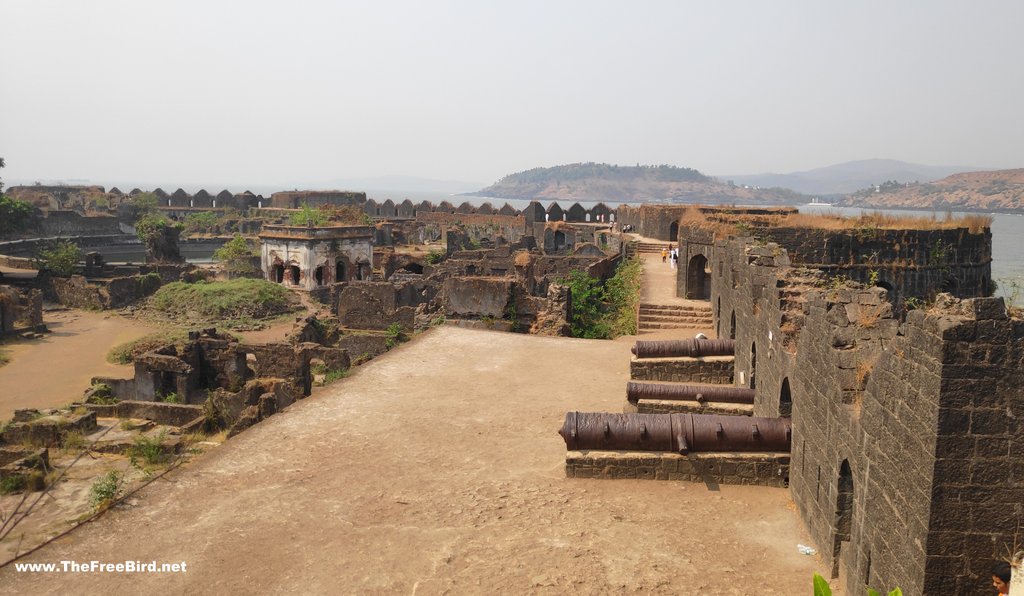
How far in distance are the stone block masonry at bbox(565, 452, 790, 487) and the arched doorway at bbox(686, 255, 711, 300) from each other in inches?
522

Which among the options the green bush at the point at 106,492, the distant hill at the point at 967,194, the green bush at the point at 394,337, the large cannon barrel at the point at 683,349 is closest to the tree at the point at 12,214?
the green bush at the point at 394,337

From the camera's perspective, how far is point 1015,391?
4.29 metres

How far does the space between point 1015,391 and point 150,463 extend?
35.9 feet

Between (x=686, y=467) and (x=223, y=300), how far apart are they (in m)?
29.2

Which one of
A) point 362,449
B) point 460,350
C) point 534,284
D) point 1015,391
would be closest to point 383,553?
point 362,449

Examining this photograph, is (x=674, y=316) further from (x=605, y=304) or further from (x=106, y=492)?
(x=106, y=492)

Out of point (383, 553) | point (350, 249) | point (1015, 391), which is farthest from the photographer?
point (350, 249)

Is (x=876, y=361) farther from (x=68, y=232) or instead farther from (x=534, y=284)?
(x=68, y=232)

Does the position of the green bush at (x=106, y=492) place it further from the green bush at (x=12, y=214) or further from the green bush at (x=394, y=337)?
the green bush at (x=12, y=214)

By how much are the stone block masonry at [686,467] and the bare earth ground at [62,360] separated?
15187mm

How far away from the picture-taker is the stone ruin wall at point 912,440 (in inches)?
169

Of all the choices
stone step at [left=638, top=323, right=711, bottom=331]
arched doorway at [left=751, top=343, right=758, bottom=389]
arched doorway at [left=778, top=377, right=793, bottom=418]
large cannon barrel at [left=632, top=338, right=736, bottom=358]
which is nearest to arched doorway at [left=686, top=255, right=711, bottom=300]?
stone step at [left=638, top=323, right=711, bottom=331]

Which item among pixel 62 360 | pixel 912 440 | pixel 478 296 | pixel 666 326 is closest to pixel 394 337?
pixel 478 296

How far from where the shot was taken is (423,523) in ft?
24.3
